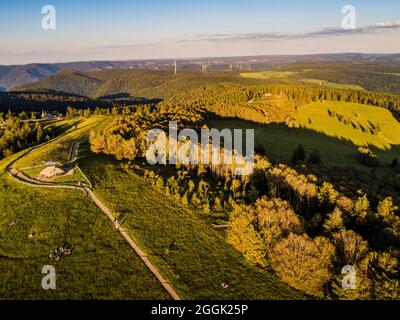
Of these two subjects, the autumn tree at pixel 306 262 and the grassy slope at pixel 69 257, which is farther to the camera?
the grassy slope at pixel 69 257

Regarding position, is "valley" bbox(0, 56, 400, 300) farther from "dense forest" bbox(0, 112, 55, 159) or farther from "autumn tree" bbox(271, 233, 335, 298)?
"dense forest" bbox(0, 112, 55, 159)

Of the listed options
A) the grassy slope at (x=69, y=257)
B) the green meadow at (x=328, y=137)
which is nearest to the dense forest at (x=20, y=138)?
the grassy slope at (x=69, y=257)

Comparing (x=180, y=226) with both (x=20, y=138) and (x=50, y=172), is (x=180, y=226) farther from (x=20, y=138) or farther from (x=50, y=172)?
(x=20, y=138)

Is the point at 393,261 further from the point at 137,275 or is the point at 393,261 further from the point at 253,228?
the point at 137,275

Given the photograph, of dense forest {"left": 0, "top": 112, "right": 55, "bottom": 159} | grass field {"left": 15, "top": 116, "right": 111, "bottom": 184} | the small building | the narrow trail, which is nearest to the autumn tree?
the narrow trail

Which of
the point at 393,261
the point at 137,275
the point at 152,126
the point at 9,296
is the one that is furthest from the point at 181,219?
the point at 152,126

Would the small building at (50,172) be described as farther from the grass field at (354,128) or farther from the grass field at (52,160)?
the grass field at (354,128)

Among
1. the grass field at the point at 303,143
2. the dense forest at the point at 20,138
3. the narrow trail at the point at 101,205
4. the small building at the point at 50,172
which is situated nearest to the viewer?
the narrow trail at the point at 101,205
